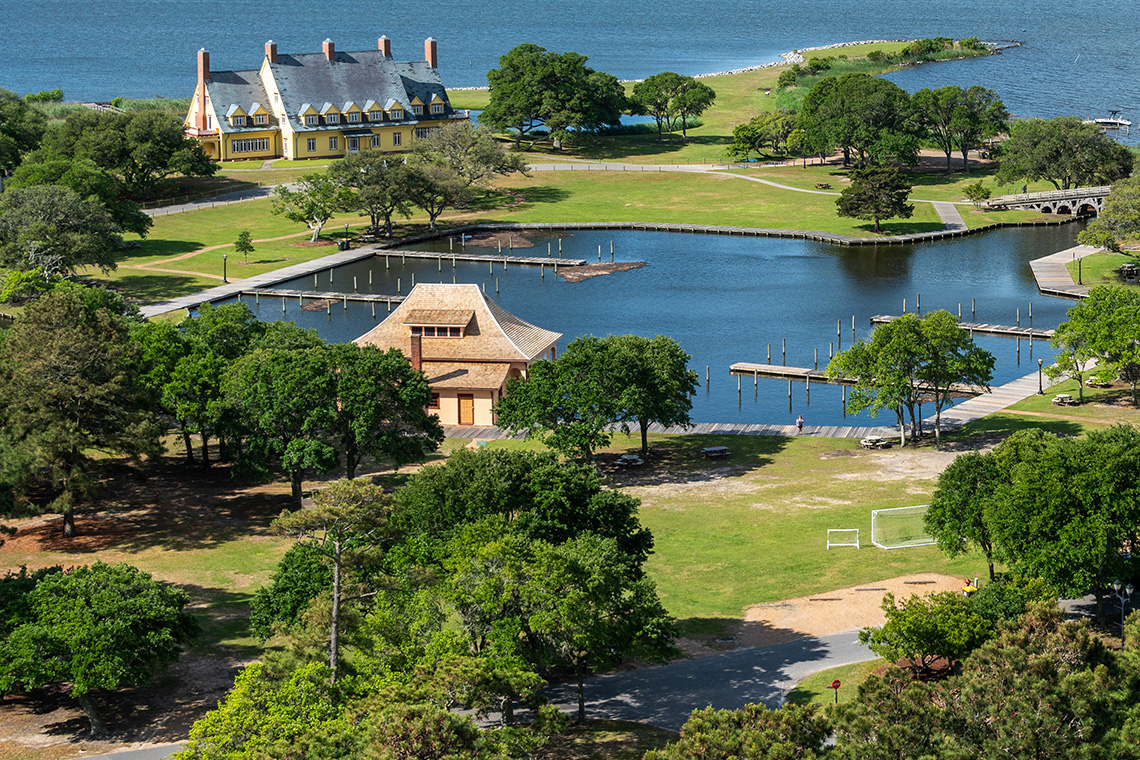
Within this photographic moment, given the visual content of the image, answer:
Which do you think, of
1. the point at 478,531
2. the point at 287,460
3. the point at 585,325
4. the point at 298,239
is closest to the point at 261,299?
the point at 298,239

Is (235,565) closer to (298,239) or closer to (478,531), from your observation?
(478,531)

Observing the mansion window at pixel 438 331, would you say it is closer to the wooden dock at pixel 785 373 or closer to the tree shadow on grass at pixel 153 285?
the wooden dock at pixel 785 373

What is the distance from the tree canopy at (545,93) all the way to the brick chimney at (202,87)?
36.6m

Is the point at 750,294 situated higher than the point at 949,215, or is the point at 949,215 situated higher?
the point at 949,215

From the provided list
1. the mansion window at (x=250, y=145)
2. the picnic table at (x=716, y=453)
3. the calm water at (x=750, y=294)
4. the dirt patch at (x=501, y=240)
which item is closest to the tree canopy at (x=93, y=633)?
the picnic table at (x=716, y=453)

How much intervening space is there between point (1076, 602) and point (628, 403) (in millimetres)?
30085

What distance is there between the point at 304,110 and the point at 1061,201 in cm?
9580

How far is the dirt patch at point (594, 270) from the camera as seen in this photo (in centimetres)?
14175

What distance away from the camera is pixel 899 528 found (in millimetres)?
70625

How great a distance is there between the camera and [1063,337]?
94875 millimetres

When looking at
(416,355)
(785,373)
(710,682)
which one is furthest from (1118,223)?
(710,682)

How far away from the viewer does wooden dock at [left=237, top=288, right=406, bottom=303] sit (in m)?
134

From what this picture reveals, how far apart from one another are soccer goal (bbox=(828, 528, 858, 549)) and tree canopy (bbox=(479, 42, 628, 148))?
411 feet

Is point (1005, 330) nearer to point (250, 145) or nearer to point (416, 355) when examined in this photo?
point (416, 355)
